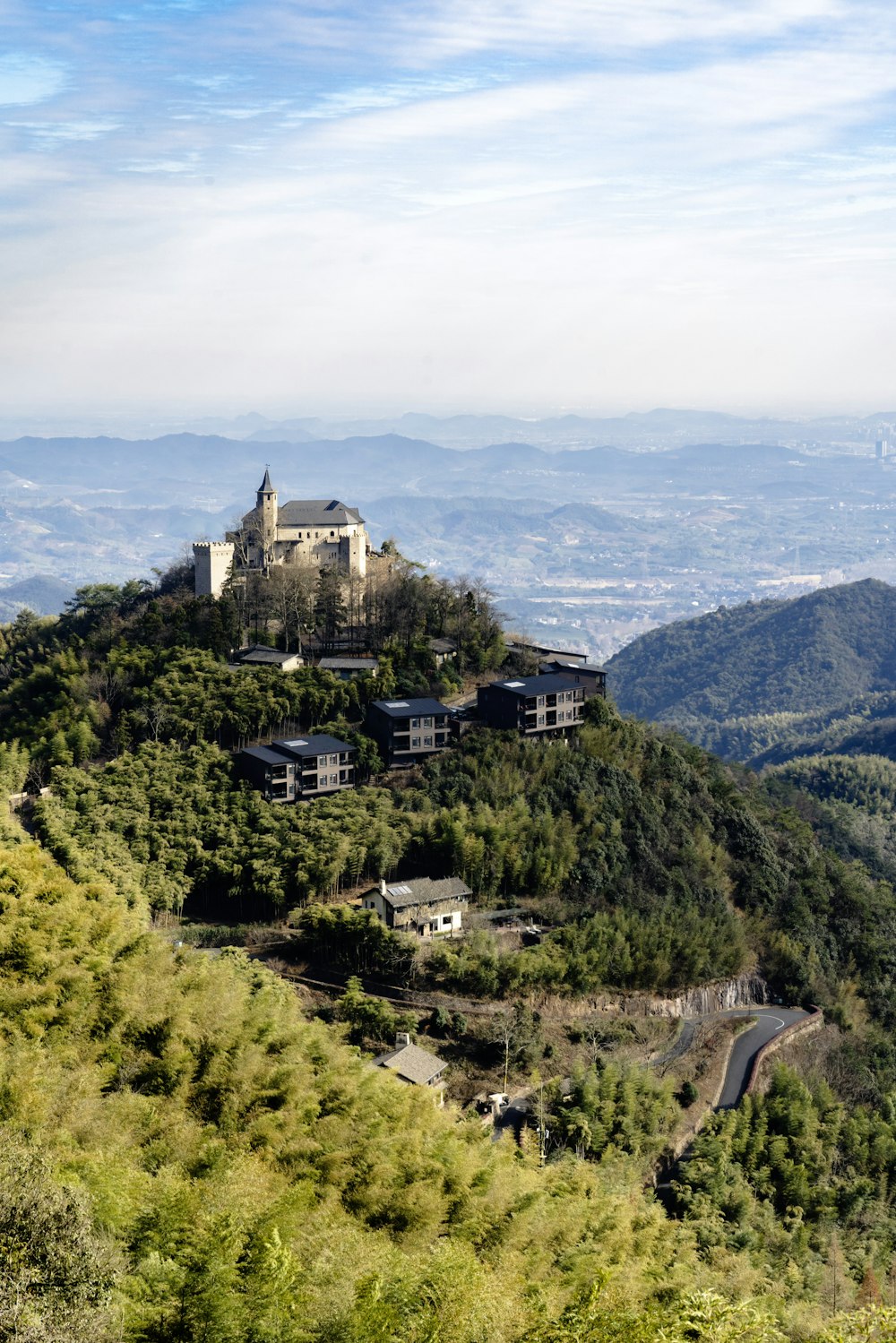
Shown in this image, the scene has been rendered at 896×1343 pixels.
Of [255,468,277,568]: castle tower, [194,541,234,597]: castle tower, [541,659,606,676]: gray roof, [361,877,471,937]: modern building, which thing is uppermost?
[255,468,277,568]: castle tower

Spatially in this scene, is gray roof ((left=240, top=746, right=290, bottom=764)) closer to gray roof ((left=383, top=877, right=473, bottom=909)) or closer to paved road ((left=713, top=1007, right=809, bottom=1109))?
gray roof ((left=383, top=877, right=473, bottom=909))

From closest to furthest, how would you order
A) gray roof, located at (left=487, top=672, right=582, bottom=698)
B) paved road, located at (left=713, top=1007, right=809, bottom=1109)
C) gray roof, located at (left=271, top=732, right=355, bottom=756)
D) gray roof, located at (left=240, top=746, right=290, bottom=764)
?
1. paved road, located at (left=713, top=1007, right=809, bottom=1109)
2. gray roof, located at (left=240, top=746, right=290, bottom=764)
3. gray roof, located at (left=271, top=732, right=355, bottom=756)
4. gray roof, located at (left=487, top=672, right=582, bottom=698)

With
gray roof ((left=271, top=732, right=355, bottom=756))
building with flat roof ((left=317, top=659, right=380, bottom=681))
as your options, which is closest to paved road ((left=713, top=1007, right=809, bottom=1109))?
gray roof ((left=271, top=732, right=355, bottom=756))

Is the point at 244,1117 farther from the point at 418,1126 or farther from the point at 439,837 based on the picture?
the point at 439,837

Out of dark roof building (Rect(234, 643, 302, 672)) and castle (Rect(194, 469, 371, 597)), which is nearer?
dark roof building (Rect(234, 643, 302, 672))

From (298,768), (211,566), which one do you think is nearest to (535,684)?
(298,768)

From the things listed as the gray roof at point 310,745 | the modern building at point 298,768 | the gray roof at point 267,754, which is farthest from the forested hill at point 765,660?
the gray roof at point 267,754

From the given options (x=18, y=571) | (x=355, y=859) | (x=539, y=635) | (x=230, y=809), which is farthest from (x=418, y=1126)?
(x=18, y=571)
